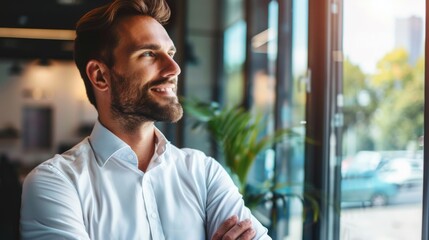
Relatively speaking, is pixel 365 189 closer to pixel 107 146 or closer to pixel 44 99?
pixel 107 146

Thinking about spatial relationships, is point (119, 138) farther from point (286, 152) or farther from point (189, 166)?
point (286, 152)

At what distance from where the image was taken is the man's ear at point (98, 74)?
4.63ft

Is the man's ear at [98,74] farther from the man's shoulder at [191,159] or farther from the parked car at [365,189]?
the parked car at [365,189]

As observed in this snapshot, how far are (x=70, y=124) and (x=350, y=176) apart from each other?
172 inches

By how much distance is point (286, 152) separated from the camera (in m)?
3.42

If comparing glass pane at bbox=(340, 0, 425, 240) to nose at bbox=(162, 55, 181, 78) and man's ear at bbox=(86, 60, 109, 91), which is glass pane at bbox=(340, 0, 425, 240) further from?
man's ear at bbox=(86, 60, 109, 91)

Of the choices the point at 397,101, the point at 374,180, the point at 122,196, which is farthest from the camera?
the point at 374,180

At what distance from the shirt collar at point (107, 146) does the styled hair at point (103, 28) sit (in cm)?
16

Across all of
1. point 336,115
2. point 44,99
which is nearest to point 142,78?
point 336,115

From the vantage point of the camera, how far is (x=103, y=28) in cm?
140

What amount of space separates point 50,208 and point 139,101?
0.40m

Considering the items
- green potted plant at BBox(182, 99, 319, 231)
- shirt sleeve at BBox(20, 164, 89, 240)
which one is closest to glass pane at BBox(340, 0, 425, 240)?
green potted plant at BBox(182, 99, 319, 231)

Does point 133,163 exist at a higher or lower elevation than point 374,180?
higher

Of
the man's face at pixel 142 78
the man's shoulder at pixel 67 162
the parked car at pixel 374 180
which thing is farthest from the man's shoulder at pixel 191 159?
the parked car at pixel 374 180
